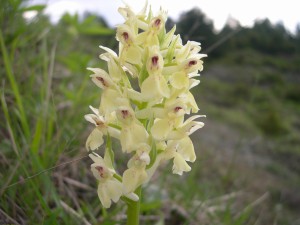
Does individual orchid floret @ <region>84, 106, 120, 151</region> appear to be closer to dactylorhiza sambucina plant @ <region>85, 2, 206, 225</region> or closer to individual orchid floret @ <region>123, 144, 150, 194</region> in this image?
dactylorhiza sambucina plant @ <region>85, 2, 206, 225</region>

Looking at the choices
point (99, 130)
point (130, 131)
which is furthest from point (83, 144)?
point (130, 131)

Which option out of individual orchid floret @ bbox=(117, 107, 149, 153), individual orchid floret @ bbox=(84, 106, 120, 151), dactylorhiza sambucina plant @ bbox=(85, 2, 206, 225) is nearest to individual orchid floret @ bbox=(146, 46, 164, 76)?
dactylorhiza sambucina plant @ bbox=(85, 2, 206, 225)

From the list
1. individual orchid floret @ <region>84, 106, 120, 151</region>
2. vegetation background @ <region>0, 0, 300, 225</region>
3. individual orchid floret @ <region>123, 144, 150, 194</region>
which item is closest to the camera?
individual orchid floret @ <region>123, 144, 150, 194</region>

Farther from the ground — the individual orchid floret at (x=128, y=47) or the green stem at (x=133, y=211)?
the individual orchid floret at (x=128, y=47)

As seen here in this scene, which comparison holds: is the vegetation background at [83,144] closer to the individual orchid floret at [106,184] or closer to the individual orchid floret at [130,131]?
the individual orchid floret at [106,184]

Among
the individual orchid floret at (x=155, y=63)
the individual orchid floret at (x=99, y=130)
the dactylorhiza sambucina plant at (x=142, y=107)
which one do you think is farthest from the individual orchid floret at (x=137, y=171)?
the individual orchid floret at (x=155, y=63)

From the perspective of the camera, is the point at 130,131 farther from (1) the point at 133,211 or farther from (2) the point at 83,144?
(2) the point at 83,144

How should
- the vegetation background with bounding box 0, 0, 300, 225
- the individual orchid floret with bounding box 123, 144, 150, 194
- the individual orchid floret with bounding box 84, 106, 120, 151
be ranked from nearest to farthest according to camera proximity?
the individual orchid floret with bounding box 123, 144, 150, 194, the individual orchid floret with bounding box 84, 106, 120, 151, the vegetation background with bounding box 0, 0, 300, 225
